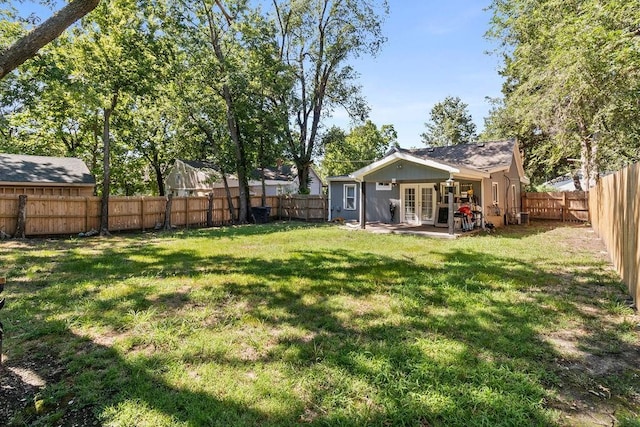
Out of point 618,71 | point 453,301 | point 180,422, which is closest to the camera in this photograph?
point 180,422

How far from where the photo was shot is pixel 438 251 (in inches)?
325

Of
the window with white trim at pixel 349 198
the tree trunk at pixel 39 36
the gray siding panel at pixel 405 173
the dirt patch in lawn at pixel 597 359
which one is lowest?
the dirt patch in lawn at pixel 597 359

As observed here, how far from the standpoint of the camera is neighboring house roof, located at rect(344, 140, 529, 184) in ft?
39.0

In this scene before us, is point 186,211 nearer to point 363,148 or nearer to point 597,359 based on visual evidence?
point 597,359

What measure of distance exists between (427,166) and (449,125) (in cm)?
3282

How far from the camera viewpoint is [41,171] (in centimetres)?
1541

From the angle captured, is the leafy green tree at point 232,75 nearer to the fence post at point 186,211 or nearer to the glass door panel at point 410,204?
the fence post at point 186,211

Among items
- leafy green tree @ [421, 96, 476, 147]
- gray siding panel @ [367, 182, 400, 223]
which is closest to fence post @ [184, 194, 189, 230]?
gray siding panel @ [367, 182, 400, 223]

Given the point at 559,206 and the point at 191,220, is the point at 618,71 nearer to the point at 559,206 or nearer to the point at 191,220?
the point at 559,206

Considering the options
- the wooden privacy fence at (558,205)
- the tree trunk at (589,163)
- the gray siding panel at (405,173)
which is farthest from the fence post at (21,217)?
the wooden privacy fence at (558,205)

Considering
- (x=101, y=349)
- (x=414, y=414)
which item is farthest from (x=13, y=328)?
(x=414, y=414)

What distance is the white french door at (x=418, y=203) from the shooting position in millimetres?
14227

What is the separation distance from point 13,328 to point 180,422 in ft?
9.14

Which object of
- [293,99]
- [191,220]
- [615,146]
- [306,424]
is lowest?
[306,424]
